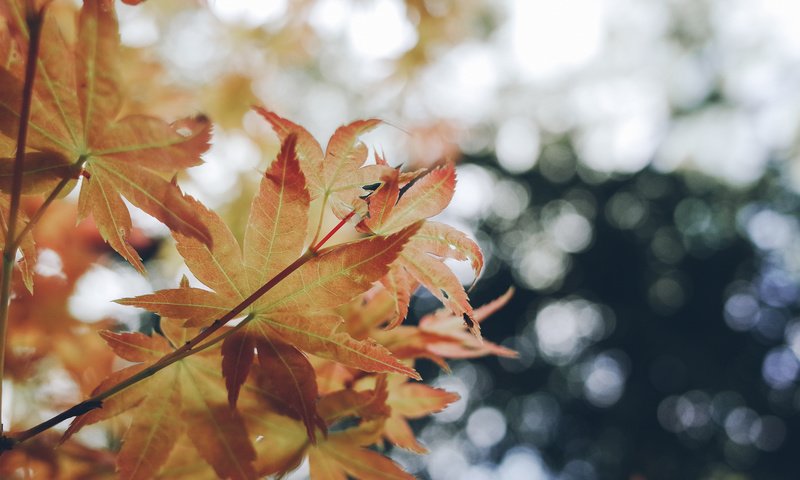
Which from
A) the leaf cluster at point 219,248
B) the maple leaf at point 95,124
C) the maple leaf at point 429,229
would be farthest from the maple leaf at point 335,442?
the maple leaf at point 95,124

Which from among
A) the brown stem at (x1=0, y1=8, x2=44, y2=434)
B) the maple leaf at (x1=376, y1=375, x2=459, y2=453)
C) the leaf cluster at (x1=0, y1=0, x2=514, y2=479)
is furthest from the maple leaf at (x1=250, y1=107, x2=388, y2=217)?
the maple leaf at (x1=376, y1=375, x2=459, y2=453)

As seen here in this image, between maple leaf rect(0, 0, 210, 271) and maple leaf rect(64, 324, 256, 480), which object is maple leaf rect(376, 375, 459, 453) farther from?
maple leaf rect(0, 0, 210, 271)

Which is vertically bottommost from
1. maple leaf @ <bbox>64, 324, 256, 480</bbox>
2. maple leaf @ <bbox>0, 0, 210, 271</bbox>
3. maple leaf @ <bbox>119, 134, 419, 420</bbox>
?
maple leaf @ <bbox>64, 324, 256, 480</bbox>

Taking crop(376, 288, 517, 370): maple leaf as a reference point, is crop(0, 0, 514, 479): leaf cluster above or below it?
above

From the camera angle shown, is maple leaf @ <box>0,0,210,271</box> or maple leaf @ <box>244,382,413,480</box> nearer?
maple leaf @ <box>0,0,210,271</box>

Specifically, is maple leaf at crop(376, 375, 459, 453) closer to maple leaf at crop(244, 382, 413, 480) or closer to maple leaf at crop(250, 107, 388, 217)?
maple leaf at crop(244, 382, 413, 480)

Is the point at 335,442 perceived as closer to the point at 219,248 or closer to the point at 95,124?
the point at 219,248

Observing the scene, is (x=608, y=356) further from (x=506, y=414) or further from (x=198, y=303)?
(x=198, y=303)

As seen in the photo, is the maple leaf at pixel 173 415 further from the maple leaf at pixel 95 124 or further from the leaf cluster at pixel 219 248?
the maple leaf at pixel 95 124

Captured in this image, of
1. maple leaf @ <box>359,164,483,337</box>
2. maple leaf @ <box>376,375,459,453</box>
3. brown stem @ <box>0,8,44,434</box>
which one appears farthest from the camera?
maple leaf @ <box>376,375,459,453</box>

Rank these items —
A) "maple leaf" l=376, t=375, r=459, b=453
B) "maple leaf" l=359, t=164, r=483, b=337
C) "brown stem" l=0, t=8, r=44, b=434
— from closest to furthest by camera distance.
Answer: "brown stem" l=0, t=8, r=44, b=434 → "maple leaf" l=359, t=164, r=483, b=337 → "maple leaf" l=376, t=375, r=459, b=453
